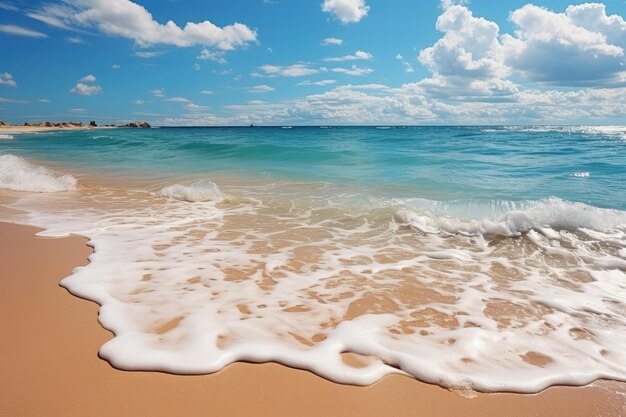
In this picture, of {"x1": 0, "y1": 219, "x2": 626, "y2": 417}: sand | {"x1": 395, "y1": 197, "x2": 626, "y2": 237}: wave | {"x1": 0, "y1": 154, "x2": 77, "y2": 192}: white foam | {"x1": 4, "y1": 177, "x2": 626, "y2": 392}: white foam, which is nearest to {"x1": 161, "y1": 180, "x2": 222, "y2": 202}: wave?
{"x1": 4, "y1": 177, "x2": 626, "y2": 392}: white foam

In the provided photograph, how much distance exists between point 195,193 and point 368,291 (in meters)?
6.24

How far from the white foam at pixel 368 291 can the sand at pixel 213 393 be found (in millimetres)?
104

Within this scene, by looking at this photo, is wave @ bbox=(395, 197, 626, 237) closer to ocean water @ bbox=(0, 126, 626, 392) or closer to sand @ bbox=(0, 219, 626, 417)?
ocean water @ bbox=(0, 126, 626, 392)

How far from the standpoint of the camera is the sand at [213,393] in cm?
217

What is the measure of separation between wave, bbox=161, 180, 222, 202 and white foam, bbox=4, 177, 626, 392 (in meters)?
1.60

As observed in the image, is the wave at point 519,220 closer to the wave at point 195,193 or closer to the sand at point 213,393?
the sand at point 213,393

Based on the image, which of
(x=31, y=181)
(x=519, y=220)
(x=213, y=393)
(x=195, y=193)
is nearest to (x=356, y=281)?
(x=213, y=393)

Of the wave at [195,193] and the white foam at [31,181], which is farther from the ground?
the white foam at [31,181]

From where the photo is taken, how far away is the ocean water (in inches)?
109

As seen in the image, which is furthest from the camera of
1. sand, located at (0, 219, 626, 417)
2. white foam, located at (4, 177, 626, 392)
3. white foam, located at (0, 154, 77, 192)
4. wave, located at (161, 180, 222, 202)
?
white foam, located at (0, 154, 77, 192)

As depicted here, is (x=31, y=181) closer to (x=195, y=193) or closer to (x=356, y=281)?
(x=195, y=193)

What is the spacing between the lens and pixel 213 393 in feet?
7.62

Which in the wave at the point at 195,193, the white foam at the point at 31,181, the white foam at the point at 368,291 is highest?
the white foam at the point at 31,181

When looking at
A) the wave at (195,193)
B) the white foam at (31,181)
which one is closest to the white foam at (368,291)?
the wave at (195,193)
